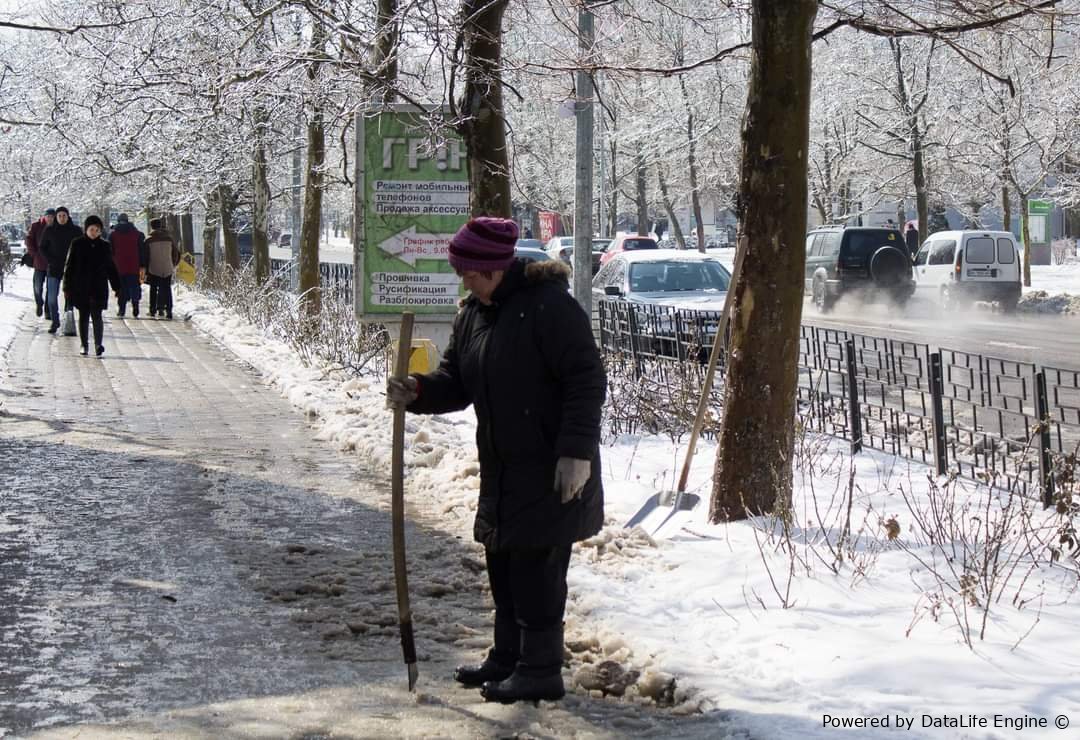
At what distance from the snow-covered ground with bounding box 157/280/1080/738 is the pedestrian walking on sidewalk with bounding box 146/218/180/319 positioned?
1724 centimetres

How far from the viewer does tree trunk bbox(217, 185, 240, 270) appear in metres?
30.6

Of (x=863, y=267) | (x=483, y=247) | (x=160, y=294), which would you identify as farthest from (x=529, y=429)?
(x=863, y=267)

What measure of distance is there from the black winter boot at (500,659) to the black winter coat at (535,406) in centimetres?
40

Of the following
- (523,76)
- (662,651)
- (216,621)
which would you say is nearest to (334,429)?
(523,76)

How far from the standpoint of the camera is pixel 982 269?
27.7 metres

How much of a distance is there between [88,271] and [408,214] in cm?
595

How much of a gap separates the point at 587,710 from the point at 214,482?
4.90m

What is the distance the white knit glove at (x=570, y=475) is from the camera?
14.7 feet

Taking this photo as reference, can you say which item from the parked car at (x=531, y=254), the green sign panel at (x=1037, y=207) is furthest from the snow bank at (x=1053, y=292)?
the parked car at (x=531, y=254)

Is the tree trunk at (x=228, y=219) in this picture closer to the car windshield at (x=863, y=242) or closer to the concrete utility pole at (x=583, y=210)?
the car windshield at (x=863, y=242)

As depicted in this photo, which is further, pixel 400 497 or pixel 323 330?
pixel 323 330

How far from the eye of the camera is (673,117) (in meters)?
49.2

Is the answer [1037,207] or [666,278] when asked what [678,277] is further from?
[1037,207]

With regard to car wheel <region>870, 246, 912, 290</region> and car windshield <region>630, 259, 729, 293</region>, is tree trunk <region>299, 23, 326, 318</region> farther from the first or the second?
car wheel <region>870, 246, 912, 290</region>
